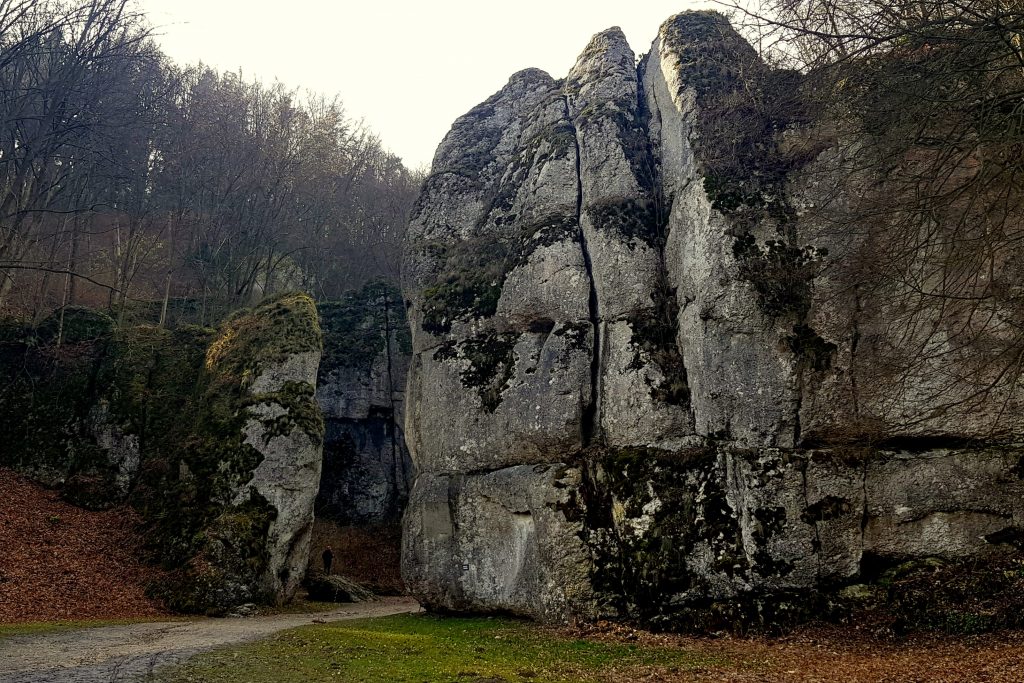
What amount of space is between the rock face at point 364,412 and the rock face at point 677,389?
9.82 m

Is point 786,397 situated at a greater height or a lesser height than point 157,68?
lesser

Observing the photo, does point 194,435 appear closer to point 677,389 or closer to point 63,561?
point 63,561

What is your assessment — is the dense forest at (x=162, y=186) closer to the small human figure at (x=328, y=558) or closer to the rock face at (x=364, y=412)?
the rock face at (x=364, y=412)

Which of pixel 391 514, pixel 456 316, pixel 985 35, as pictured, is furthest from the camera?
pixel 391 514

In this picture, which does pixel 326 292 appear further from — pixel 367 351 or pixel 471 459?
pixel 471 459

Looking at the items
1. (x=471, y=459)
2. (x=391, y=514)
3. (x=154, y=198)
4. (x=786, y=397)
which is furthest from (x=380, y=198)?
(x=786, y=397)

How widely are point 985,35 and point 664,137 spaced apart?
1076cm

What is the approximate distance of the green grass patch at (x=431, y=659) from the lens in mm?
9617

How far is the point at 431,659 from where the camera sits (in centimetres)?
1095

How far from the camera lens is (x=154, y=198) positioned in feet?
104

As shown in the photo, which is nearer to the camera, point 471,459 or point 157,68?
point 471,459

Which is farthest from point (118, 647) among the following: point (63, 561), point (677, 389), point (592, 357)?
point (677, 389)

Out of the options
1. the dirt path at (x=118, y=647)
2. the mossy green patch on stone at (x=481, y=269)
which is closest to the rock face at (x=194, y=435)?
the dirt path at (x=118, y=647)

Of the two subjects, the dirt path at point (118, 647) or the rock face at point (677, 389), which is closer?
the dirt path at point (118, 647)
